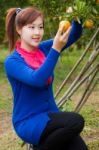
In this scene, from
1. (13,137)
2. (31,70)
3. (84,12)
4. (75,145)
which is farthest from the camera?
(13,137)

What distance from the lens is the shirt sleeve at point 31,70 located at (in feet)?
10.3

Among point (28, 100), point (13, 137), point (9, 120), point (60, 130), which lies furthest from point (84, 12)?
point (9, 120)

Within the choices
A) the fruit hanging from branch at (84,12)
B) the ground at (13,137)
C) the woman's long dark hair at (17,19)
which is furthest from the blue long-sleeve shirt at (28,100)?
the ground at (13,137)

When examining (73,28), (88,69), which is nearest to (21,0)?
(88,69)

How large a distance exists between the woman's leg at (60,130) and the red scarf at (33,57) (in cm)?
27

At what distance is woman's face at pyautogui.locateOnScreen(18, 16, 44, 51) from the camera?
3.43m

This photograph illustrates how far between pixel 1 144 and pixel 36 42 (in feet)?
11.4

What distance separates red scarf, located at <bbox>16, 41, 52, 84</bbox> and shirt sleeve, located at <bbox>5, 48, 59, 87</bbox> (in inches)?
2.9

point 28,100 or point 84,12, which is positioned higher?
point 84,12

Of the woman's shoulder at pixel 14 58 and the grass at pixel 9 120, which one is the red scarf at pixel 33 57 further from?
the grass at pixel 9 120

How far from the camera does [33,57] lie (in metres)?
3.47

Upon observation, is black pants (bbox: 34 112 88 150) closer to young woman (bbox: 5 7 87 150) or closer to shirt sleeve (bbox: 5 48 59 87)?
young woman (bbox: 5 7 87 150)

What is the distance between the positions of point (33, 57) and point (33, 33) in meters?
0.17

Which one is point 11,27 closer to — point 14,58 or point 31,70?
point 14,58
